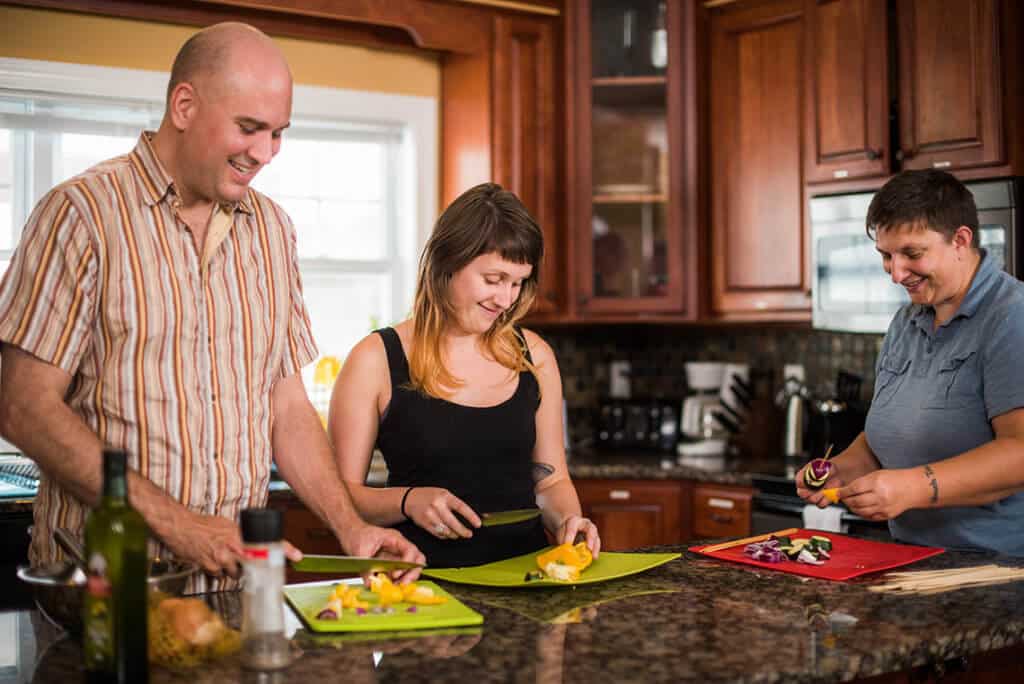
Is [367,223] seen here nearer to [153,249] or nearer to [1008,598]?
[153,249]

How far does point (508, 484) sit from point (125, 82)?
2368mm

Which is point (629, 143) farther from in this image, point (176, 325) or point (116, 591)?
point (116, 591)

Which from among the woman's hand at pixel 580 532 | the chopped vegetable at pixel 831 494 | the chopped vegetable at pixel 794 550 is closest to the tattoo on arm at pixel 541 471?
the woman's hand at pixel 580 532

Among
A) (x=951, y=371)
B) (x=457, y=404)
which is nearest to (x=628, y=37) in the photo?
(x=951, y=371)

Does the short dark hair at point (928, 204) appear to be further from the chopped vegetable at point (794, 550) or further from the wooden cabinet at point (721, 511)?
the wooden cabinet at point (721, 511)

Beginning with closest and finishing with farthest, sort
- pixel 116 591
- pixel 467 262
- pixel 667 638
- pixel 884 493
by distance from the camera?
pixel 116 591 → pixel 667 638 → pixel 884 493 → pixel 467 262

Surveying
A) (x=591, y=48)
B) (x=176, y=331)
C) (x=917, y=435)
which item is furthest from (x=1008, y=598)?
(x=591, y=48)

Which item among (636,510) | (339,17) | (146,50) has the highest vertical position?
(339,17)

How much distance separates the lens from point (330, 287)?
439 centimetres

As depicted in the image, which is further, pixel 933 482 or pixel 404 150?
pixel 404 150

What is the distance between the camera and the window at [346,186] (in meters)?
3.97

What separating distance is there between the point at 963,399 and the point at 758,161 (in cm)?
207

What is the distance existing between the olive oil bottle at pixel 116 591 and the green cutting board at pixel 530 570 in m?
0.67

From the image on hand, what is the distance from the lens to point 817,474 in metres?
2.21
